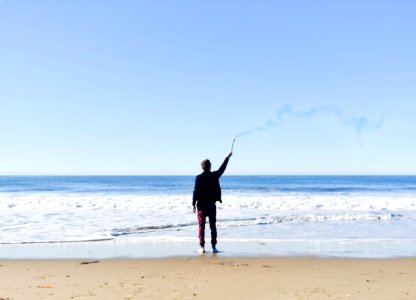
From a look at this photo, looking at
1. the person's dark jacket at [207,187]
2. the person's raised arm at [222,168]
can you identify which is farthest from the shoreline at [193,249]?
the person's raised arm at [222,168]

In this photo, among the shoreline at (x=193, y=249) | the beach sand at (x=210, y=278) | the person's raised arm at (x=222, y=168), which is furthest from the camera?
the person's raised arm at (x=222, y=168)

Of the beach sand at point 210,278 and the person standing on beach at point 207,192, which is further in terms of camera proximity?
the person standing on beach at point 207,192

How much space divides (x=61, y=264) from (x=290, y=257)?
4138mm

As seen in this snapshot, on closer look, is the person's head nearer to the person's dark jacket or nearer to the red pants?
the person's dark jacket

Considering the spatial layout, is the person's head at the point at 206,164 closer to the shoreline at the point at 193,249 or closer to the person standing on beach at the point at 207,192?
the person standing on beach at the point at 207,192

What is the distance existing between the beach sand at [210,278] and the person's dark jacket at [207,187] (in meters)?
1.21

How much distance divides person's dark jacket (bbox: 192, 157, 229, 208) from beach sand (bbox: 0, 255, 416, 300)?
3.98ft

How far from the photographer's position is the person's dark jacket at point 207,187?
8.73 meters

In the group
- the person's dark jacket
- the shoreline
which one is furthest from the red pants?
the shoreline

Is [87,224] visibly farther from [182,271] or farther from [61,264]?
[182,271]

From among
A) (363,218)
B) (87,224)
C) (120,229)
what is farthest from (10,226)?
(363,218)

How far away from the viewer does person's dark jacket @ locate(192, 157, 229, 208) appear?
8.73 m

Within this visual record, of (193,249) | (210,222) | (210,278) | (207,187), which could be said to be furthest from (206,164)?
(210,278)

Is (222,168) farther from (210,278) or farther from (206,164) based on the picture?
(210,278)
